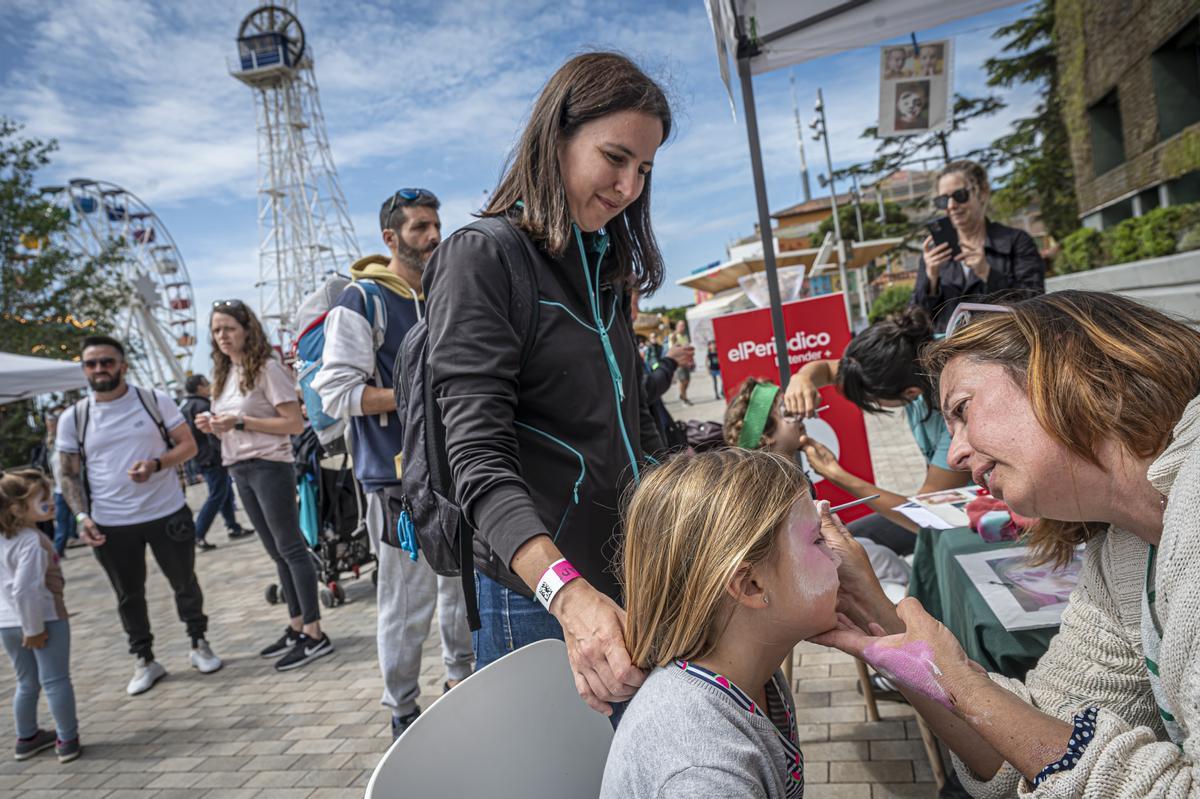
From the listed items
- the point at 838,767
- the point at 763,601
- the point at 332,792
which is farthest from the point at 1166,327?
the point at 332,792

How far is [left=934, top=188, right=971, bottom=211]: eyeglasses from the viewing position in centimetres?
382

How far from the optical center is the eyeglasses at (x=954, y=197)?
3.82 metres

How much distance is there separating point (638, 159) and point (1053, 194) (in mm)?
29770

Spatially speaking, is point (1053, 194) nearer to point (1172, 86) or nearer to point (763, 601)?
point (1172, 86)

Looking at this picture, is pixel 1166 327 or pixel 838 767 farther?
pixel 838 767

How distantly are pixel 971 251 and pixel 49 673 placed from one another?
5110mm

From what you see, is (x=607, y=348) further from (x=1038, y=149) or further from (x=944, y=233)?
(x=1038, y=149)

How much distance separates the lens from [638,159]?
5.61 ft

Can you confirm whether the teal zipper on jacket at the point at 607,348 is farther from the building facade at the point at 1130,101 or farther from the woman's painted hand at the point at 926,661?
the building facade at the point at 1130,101

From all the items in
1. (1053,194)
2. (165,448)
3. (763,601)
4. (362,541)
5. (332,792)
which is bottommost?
(332,792)

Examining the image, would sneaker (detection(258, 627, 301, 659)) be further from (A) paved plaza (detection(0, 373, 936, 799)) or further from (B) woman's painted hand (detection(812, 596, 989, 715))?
(B) woman's painted hand (detection(812, 596, 989, 715))

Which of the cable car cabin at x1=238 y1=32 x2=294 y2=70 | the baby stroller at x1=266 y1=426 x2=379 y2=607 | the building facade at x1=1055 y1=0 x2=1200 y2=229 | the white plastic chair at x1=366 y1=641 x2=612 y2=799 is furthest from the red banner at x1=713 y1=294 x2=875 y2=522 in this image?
the cable car cabin at x1=238 y1=32 x2=294 y2=70

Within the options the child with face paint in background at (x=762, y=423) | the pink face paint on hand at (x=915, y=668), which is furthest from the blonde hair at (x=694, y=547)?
the child with face paint in background at (x=762, y=423)

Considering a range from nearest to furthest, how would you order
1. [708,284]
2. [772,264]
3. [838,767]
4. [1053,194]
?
[838,767] < [772,264] < [708,284] < [1053,194]
